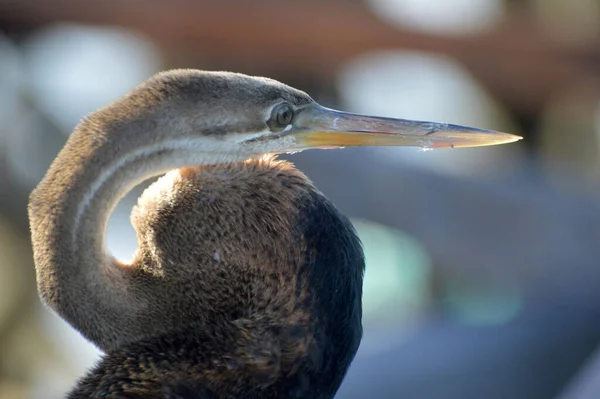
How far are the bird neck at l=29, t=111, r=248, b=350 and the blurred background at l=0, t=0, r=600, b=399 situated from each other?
219cm

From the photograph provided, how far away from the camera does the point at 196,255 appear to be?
5.31 ft

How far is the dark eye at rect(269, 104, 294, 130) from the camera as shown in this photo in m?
1.71

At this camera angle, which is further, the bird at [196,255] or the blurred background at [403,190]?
the blurred background at [403,190]

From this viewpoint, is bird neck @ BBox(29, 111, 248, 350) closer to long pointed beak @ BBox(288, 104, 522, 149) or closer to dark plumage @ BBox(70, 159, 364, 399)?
dark plumage @ BBox(70, 159, 364, 399)

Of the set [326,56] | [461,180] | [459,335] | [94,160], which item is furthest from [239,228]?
[326,56]

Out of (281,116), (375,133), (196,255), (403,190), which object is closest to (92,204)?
(196,255)

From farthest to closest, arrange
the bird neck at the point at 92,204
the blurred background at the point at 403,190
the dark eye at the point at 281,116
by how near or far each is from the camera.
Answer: the blurred background at the point at 403,190
the dark eye at the point at 281,116
the bird neck at the point at 92,204

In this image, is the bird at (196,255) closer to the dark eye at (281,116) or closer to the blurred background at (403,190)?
the dark eye at (281,116)

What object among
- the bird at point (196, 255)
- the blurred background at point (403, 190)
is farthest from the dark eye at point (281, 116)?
the blurred background at point (403, 190)

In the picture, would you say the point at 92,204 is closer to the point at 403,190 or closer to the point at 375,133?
the point at 375,133

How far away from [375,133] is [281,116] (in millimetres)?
194

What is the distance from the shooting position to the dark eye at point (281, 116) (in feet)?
5.60

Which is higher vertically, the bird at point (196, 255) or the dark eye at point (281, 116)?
the dark eye at point (281, 116)

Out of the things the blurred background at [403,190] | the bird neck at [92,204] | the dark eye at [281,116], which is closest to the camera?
the bird neck at [92,204]
